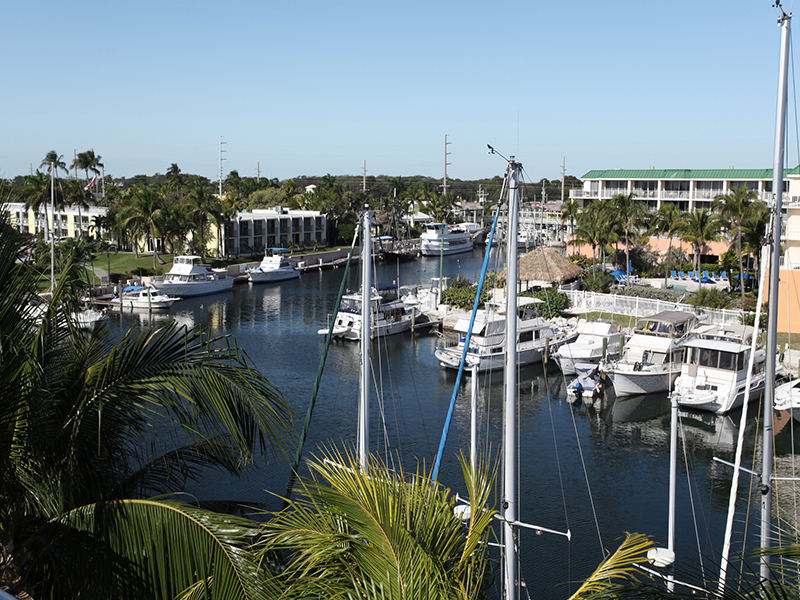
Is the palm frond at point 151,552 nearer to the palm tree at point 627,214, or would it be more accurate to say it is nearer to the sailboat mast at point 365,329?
the sailboat mast at point 365,329

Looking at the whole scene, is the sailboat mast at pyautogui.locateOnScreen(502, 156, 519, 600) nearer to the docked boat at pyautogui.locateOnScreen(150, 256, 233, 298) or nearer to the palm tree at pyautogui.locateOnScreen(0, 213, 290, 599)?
the palm tree at pyautogui.locateOnScreen(0, 213, 290, 599)

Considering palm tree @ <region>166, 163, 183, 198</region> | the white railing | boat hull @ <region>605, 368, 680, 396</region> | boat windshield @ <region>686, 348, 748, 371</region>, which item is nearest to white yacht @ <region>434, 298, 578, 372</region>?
boat hull @ <region>605, 368, 680, 396</region>

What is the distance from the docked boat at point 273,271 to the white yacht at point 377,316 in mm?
23271

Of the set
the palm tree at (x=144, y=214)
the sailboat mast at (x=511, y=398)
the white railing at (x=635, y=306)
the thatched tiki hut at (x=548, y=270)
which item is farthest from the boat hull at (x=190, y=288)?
the sailboat mast at (x=511, y=398)

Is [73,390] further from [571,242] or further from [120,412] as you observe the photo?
[571,242]

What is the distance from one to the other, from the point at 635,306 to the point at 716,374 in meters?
15.2

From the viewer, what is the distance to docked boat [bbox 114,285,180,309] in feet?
186

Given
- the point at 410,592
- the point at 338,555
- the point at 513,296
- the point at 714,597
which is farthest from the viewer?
the point at 513,296

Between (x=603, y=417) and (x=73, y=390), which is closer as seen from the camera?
(x=73, y=390)

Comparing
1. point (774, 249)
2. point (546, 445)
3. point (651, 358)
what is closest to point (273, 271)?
point (651, 358)

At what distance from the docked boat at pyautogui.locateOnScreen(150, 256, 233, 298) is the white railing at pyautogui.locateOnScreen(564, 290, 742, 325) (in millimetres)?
29622

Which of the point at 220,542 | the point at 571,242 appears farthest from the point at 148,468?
the point at 571,242

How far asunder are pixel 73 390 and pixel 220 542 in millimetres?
2111

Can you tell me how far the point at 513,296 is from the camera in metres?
11.2
